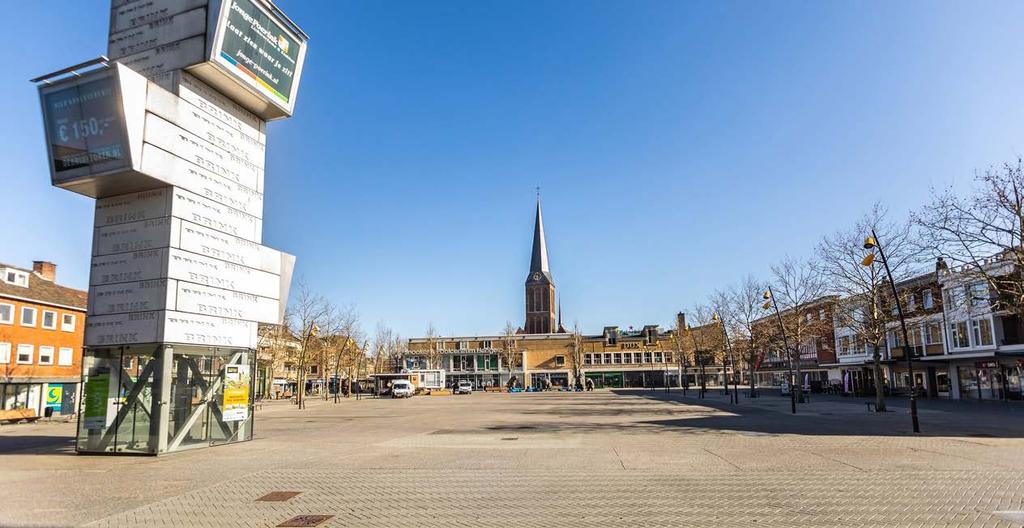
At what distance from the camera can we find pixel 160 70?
19203 millimetres

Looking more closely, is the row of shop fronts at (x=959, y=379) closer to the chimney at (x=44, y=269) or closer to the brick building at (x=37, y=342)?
the brick building at (x=37, y=342)

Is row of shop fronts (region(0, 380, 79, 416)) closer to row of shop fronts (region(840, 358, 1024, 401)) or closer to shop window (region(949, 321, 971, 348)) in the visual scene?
shop window (region(949, 321, 971, 348))

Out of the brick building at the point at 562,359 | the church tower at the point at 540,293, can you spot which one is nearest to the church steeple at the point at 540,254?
the church tower at the point at 540,293

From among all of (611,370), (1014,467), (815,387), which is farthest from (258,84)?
(611,370)

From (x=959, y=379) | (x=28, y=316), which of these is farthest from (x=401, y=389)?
(x=959, y=379)

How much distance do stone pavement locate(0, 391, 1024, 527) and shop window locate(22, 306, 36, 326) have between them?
24960mm

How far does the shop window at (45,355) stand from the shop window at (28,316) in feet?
6.53

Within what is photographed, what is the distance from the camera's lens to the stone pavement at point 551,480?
9.70 m

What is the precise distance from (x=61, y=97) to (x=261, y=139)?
19.4ft

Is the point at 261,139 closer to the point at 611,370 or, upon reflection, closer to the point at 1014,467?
the point at 1014,467

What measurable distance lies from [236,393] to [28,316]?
3291cm

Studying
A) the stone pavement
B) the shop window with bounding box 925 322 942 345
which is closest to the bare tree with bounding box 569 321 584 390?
the shop window with bounding box 925 322 942 345

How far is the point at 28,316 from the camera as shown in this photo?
43.3 meters

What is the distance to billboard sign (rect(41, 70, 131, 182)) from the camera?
662 inches
